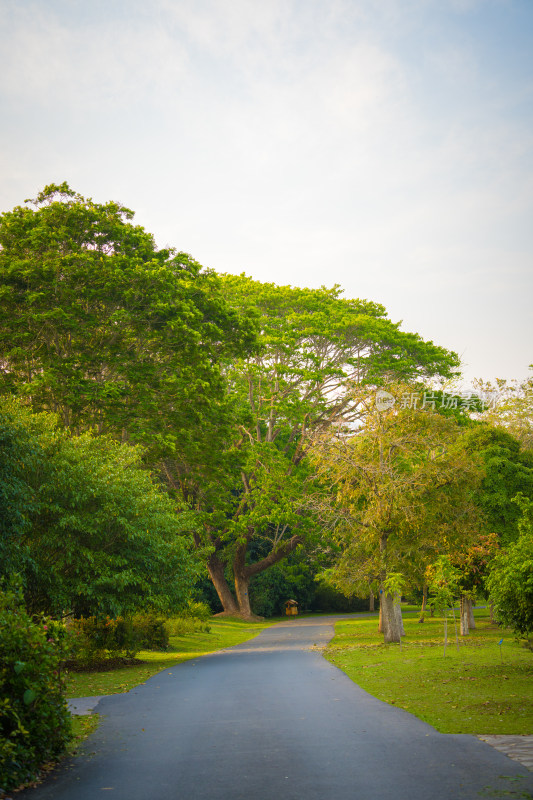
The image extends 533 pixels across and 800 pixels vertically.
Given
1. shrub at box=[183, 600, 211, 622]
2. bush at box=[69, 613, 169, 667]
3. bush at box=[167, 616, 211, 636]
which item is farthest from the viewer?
shrub at box=[183, 600, 211, 622]

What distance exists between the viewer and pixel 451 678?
14.4 meters

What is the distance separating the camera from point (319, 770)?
726cm

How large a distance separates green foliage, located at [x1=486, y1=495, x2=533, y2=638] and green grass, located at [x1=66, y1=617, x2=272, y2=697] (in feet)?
26.6

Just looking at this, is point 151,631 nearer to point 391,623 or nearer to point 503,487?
point 391,623

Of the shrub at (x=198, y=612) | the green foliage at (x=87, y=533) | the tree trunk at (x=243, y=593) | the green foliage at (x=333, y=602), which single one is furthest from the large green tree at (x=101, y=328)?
the green foliage at (x=333, y=602)

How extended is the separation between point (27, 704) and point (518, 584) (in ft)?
30.1

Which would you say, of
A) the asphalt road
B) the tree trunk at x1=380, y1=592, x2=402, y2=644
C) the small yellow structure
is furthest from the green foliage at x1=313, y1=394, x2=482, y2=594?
the small yellow structure

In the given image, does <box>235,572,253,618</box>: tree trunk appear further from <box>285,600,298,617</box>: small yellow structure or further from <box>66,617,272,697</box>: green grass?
<box>285,600,298,617</box>: small yellow structure

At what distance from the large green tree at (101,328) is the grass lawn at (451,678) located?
31.3 ft

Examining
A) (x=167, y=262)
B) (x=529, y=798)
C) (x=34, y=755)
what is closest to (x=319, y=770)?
(x=529, y=798)

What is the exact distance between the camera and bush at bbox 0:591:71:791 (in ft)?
23.1

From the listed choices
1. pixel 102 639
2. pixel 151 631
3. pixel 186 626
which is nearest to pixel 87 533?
pixel 102 639

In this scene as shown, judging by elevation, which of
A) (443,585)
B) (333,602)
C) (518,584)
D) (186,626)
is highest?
(518,584)

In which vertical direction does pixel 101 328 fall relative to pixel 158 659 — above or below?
above
